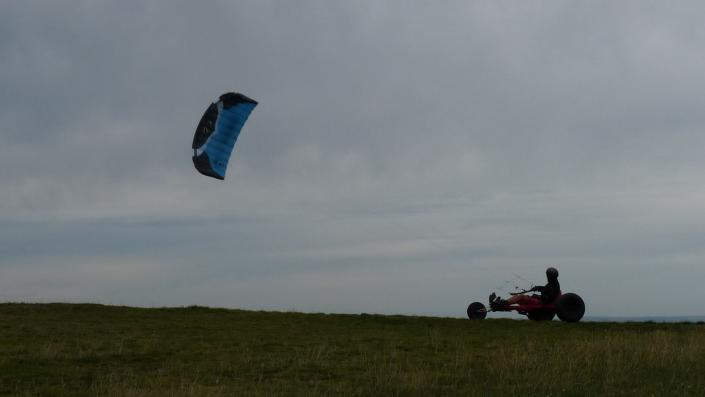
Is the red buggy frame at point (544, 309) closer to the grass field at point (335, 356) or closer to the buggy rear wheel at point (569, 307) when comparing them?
the buggy rear wheel at point (569, 307)

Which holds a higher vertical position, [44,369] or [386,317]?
[386,317]

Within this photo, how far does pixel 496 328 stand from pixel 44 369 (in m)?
15.0

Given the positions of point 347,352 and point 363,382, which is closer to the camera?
point 363,382

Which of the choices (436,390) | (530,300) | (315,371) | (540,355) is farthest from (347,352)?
(530,300)

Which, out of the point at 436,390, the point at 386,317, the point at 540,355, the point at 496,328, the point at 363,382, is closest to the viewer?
the point at 436,390

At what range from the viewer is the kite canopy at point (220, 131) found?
85.3ft

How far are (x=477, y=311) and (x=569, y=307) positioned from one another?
353 centimetres

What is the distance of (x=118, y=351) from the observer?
2231 cm

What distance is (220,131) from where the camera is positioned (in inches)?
1050

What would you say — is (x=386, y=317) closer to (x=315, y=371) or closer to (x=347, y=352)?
(x=347, y=352)

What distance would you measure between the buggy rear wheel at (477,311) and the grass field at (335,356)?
1.40 m

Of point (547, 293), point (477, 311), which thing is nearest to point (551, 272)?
point (547, 293)

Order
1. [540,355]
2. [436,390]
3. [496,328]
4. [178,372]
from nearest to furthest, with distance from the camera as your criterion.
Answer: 1. [436,390]
2. [178,372]
3. [540,355]
4. [496,328]

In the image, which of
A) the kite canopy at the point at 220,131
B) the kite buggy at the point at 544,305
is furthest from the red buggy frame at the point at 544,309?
the kite canopy at the point at 220,131
